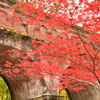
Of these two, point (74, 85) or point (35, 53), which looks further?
point (74, 85)

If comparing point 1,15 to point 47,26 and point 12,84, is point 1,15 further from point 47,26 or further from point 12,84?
point 12,84

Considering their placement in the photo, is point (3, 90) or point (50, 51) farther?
point (3, 90)

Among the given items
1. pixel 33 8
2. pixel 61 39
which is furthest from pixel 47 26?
pixel 33 8

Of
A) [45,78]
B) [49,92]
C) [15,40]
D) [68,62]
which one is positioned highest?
[15,40]

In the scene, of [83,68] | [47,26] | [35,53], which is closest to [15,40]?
[35,53]

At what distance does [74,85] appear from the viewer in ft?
47.4

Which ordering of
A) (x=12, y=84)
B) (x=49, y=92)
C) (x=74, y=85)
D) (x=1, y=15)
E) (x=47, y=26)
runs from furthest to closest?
(x=74, y=85) < (x=12, y=84) < (x=47, y=26) < (x=49, y=92) < (x=1, y=15)

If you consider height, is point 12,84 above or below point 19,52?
below

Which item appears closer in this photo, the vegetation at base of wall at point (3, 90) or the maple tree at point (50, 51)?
the maple tree at point (50, 51)

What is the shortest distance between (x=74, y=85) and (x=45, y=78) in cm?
365

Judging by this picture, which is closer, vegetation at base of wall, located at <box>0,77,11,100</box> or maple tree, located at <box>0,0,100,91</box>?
maple tree, located at <box>0,0,100,91</box>

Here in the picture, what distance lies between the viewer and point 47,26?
12.0 meters

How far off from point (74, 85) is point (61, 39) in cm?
350

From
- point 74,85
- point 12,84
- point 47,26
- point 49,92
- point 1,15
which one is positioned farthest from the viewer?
point 74,85
